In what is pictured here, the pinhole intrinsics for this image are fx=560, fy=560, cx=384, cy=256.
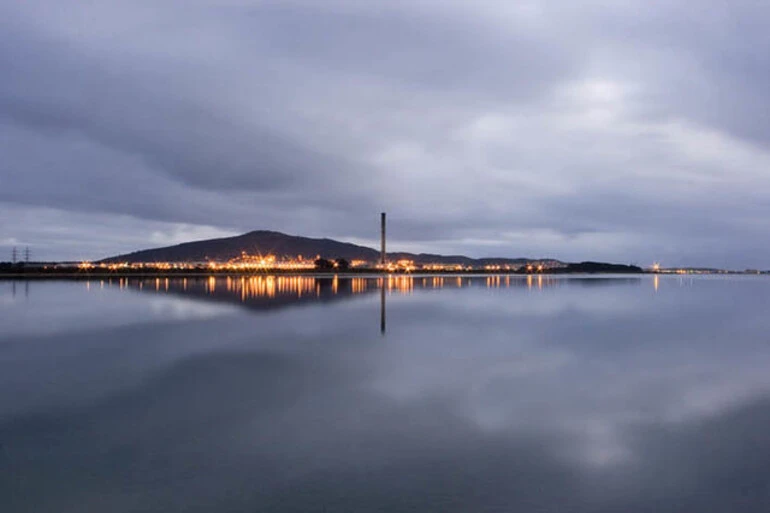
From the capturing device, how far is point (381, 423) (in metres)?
9.41

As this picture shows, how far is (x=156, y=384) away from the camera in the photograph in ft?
41.0

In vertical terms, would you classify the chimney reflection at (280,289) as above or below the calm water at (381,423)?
above

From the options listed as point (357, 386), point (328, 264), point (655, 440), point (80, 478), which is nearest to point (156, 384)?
point (357, 386)

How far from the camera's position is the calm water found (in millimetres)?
6531

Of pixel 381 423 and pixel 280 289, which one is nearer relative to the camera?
pixel 381 423

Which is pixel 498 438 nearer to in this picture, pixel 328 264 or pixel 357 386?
pixel 357 386

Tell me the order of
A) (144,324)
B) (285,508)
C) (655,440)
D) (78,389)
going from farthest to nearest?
(144,324), (78,389), (655,440), (285,508)

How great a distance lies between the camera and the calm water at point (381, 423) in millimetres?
6531

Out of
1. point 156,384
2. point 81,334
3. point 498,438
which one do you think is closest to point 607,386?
point 498,438

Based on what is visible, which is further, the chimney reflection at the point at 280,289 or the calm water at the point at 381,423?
the chimney reflection at the point at 280,289

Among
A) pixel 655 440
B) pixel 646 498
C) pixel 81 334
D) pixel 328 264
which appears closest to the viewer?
pixel 646 498

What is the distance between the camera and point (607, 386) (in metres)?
12.6

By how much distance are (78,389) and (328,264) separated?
A: 154 m

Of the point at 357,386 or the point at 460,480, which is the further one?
the point at 357,386
